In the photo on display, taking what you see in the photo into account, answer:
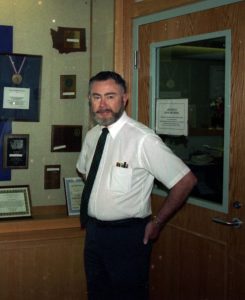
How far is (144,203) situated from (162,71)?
2.93 feet

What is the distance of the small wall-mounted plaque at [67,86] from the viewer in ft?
10.2

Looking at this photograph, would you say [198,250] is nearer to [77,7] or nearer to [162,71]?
[162,71]

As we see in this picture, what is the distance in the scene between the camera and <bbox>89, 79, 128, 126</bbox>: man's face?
8.21 ft

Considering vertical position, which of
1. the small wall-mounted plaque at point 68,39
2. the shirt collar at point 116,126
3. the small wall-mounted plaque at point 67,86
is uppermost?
the small wall-mounted plaque at point 68,39

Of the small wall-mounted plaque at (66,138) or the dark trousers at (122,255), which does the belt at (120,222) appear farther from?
the small wall-mounted plaque at (66,138)

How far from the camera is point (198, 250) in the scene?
2715mm

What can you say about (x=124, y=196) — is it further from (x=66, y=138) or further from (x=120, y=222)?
(x=66, y=138)

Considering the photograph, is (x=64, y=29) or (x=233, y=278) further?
(x=64, y=29)

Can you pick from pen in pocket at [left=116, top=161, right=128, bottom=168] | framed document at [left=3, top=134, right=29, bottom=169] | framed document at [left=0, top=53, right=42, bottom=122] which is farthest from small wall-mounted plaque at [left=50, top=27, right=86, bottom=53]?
pen in pocket at [left=116, top=161, right=128, bottom=168]

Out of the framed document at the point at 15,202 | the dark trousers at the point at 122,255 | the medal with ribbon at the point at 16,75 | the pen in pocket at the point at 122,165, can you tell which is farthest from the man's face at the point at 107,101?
the framed document at the point at 15,202

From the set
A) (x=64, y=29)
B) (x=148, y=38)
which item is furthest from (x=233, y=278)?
(x=64, y=29)

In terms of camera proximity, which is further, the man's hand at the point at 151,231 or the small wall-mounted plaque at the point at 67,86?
the small wall-mounted plaque at the point at 67,86

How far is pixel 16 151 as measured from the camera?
300 cm

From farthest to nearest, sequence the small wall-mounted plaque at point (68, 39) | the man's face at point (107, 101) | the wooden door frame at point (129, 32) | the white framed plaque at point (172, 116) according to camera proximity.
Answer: the small wall-mounted plaque at point (68, 39), the wooden door frame at point (129, 32), the white framed plaque at point (172, 116), the man's face at point (107, 101)
